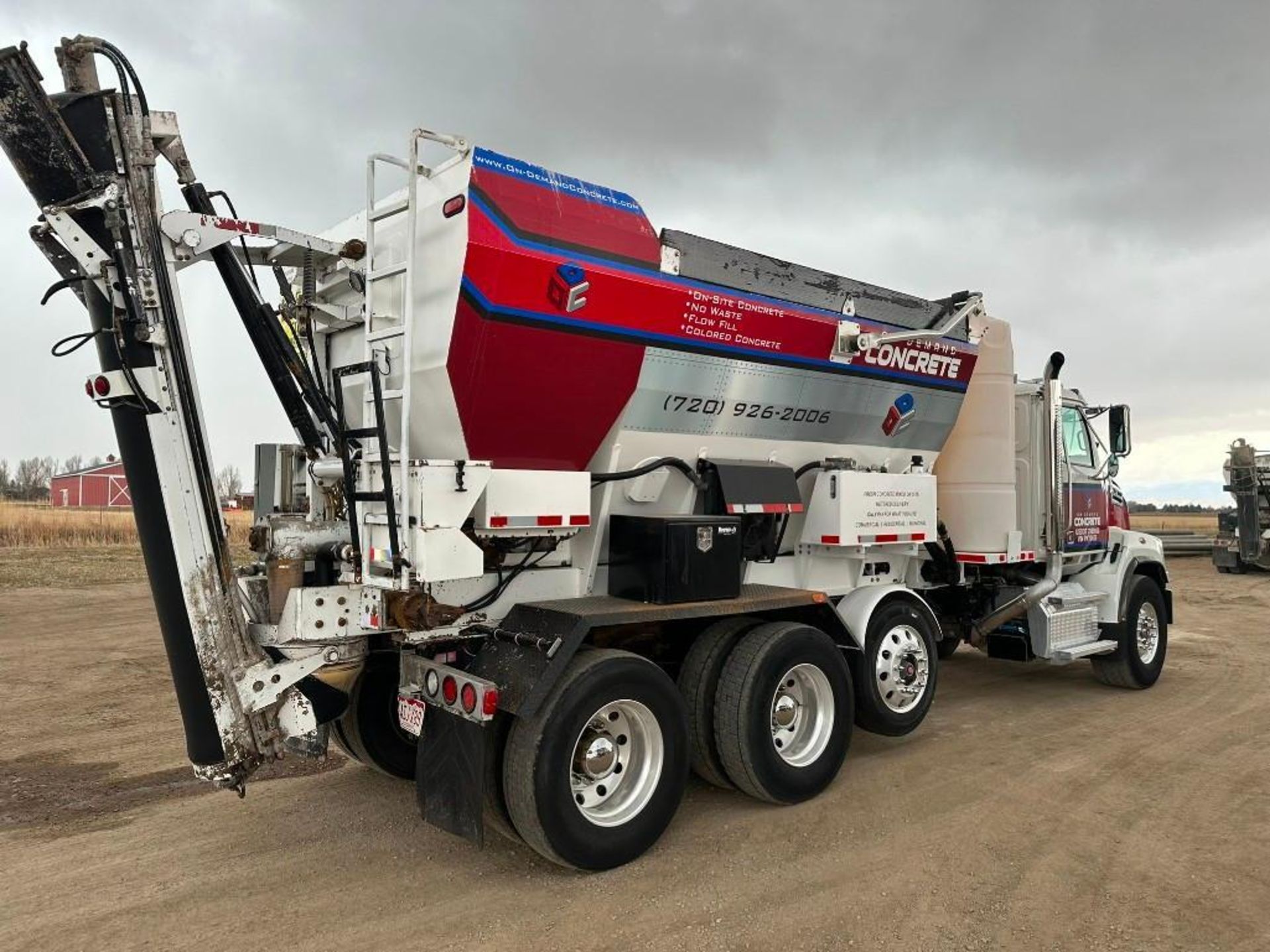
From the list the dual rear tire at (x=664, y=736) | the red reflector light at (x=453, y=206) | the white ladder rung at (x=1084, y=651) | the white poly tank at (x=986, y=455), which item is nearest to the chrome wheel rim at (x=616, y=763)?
the dual rear tire at (x=664, y=736)

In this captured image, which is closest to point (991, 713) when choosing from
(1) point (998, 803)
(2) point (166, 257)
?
(1) point (998, 803)

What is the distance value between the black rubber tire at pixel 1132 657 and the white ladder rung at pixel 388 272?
24.0ft

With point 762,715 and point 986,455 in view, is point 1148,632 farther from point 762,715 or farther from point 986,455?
point 762,715

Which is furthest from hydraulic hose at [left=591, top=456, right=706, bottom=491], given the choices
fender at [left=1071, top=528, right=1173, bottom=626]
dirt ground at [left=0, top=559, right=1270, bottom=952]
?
fender at [left=1071, top=528, right=1173, bottom=626]

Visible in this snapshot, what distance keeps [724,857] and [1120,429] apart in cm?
617

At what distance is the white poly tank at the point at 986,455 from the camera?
7.29 metres

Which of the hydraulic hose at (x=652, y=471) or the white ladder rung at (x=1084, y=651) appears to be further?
the white ladder rung at (x=1084, y=651)

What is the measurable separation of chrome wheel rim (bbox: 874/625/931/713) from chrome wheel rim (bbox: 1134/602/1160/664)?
3464 millimetres

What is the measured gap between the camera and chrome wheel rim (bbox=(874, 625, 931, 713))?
6.19 metres

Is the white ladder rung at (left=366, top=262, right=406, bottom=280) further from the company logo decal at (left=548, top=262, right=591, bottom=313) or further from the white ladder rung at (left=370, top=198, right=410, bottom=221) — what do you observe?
the company logo decal at (left=548, top=262, right=591, bottom=313)

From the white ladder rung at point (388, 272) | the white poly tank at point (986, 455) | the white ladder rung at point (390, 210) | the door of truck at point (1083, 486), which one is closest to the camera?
the white ladder rung at point (388, 272)

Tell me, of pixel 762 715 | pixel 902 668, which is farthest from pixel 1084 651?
pixel 762 715

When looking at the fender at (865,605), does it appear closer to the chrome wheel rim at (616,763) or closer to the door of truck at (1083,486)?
the chrome wheel rim at (616,763)

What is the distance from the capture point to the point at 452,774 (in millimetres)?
4281
